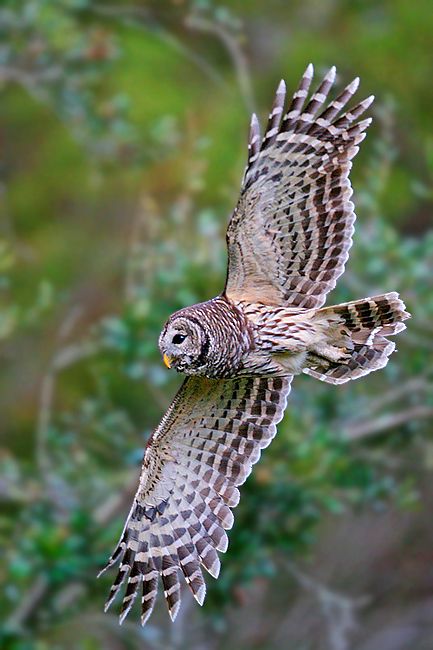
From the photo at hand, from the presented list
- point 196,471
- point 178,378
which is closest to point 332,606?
point 178,378

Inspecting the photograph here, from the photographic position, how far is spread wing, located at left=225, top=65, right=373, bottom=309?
196 inches

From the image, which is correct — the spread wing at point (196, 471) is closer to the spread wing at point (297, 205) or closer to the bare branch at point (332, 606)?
the spread wing at point (297, 205)

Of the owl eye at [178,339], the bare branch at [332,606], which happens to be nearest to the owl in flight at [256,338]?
the owl eye at [178,339]

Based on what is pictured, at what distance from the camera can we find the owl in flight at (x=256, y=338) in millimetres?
4965

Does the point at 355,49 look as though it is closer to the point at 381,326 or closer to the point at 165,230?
the point at 165,230

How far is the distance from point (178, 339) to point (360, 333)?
0.72 meters

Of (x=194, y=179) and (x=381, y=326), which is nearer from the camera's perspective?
(x=381, y=326)

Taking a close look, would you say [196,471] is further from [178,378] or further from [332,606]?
[332,606]

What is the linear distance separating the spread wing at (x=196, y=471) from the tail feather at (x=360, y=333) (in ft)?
0.99

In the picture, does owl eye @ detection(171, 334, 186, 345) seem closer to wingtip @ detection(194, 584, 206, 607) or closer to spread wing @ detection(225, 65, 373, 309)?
spread wing @ detection(225, 65, 373, 309)

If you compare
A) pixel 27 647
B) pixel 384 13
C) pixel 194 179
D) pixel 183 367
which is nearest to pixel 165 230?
pixel 194 179

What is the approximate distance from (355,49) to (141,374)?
3.86 metres

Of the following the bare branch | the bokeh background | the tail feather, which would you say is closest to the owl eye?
the tail feather

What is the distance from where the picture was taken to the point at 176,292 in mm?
6777
